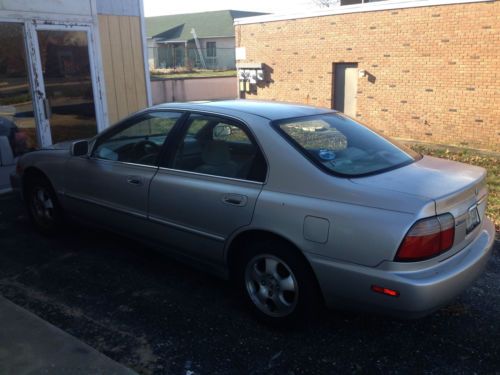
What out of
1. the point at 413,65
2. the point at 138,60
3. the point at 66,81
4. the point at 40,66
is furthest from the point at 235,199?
the point at 413,65

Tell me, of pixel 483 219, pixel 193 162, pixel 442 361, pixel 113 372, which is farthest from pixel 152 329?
pixel 483 219

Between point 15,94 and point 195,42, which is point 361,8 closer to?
point 15,94

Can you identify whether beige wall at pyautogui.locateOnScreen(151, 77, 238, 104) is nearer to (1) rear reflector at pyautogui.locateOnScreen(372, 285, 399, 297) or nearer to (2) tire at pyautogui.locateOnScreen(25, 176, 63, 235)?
(2) tire at pyautogui.locateOnScreen(25, 176, 63, 235)

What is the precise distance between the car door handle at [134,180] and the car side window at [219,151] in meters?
0.38

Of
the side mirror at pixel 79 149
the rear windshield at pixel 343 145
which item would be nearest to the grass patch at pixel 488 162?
the rear windshield at pixel 343 145

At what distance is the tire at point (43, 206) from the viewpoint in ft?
16.8

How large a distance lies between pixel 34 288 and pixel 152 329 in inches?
51.7

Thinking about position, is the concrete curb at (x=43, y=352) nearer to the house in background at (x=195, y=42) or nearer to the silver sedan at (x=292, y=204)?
the silver sedan at (x=292, y=204)

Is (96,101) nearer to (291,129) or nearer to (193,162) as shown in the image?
(193,162)

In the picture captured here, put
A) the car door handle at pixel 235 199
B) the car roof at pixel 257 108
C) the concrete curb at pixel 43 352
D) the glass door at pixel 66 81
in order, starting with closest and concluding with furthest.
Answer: the concrete curb at pixel 43 352 → the car door handle at pixel 235 199 → the car roof at pixel 257 108 → the glass door at pixel 66 81

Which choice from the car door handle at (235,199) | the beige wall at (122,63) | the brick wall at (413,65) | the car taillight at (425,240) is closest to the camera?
the car taillight at (425,240)

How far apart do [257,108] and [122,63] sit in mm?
5547

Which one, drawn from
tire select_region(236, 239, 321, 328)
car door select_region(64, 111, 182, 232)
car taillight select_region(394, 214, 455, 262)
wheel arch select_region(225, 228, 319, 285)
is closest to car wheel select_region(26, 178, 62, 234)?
car door select_region(64, 111, 182, 232)

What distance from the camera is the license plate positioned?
3.12 metres
